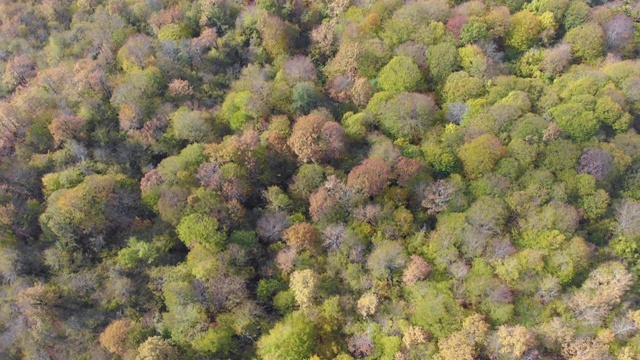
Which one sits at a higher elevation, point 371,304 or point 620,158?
point 620,158

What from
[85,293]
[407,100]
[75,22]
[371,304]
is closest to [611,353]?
[371,304]

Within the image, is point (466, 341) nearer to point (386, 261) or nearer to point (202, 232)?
point (386, 261)

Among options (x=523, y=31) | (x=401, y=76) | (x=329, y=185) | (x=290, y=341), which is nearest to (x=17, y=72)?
(x=329, y=185)

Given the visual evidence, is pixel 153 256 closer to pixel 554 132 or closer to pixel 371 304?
pixel 371 304

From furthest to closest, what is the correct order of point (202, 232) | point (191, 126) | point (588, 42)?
point (588, 42) < point (191, 126) < point (202, 232)

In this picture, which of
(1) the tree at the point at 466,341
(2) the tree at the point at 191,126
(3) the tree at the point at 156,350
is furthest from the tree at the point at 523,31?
(3) the tree at the point at 156,350
